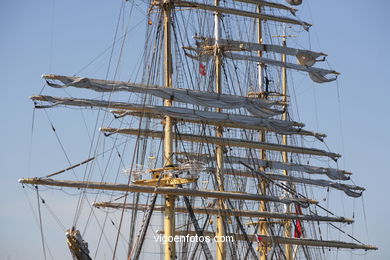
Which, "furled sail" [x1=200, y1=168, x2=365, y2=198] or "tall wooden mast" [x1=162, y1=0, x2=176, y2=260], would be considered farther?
"furled sail" [x1=200, y1=168, x2=365, y2=198]

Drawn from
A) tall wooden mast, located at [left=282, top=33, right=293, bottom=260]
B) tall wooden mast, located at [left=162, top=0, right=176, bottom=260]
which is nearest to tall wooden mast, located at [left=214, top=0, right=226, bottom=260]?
tall wooden mast, located at [left=162, top=0, right=176, bottom=260]

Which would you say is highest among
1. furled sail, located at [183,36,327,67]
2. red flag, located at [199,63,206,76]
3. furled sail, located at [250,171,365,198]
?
furled sail, located at [183,36,327,67]

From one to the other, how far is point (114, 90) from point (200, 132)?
10.0 m

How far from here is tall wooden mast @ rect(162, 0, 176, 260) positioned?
41.8 meters

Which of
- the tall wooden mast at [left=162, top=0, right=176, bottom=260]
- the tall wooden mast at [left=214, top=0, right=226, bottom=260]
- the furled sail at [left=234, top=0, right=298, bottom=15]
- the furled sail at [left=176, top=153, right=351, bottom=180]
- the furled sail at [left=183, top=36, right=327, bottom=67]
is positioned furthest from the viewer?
the furled sail at [left=176, top=153, right=351, bottom=180]

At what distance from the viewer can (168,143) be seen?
43688mm

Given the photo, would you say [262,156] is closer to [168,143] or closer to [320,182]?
[320,182]

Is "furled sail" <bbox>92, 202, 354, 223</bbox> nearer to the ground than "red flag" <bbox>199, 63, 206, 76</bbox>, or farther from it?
nearer to the ground

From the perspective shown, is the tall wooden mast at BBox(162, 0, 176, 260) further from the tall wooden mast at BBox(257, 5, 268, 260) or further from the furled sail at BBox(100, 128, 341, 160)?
the tall wooden mast at BBox(257, 5, 268, 260)

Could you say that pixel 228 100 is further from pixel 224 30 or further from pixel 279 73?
pixel 279 73

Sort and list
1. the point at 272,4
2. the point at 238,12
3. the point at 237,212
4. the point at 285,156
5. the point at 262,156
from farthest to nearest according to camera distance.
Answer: the point at 285,156 → the point at 262,156 → the point at 272,4 → the point at 238,12 → the point at 237,212

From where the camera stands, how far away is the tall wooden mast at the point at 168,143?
41750 millimetres

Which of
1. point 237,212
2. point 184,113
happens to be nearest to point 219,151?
point 237,212

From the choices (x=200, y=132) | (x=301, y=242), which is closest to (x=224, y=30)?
(x=200, y=132)
